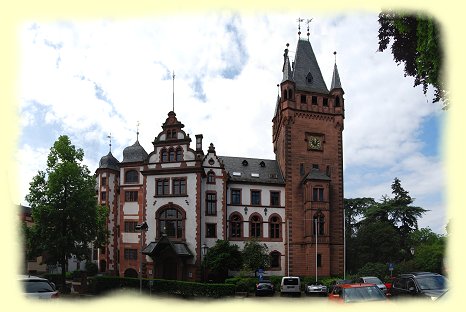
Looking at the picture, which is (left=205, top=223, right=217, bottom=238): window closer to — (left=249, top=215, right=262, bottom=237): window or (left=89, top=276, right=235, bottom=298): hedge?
(left=249, top=215, right=262, bottom=237): window

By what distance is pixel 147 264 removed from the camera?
4850cm

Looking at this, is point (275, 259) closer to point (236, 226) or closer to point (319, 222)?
point (236, 226)

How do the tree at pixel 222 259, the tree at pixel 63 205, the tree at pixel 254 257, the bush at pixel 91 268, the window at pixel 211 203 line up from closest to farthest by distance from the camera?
the tree at pixel 63 205, the tree at pixel 222 259, the tree at pixel 254 257, the window at pixel 211 203, the bush at pixel 91 268

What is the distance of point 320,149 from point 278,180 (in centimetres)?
635

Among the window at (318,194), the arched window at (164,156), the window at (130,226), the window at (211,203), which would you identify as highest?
the arched window at (164,156)

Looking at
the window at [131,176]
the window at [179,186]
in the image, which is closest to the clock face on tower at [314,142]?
the window at [179,186]

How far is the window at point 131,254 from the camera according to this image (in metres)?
52.7

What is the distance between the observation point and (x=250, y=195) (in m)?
53.7

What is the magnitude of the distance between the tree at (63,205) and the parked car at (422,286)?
28037mm

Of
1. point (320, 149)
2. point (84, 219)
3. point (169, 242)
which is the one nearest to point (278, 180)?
point (320, 149)

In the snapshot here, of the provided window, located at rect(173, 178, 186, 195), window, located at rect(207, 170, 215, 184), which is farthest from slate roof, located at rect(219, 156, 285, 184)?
window, located at rect(173, 178, 186, 195)

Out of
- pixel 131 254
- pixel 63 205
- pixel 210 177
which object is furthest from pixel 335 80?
pixel 63 205

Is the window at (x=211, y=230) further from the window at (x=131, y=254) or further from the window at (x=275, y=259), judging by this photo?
the window at (x=131, y=254)

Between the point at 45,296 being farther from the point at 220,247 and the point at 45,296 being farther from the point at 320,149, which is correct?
the point at 320,149
